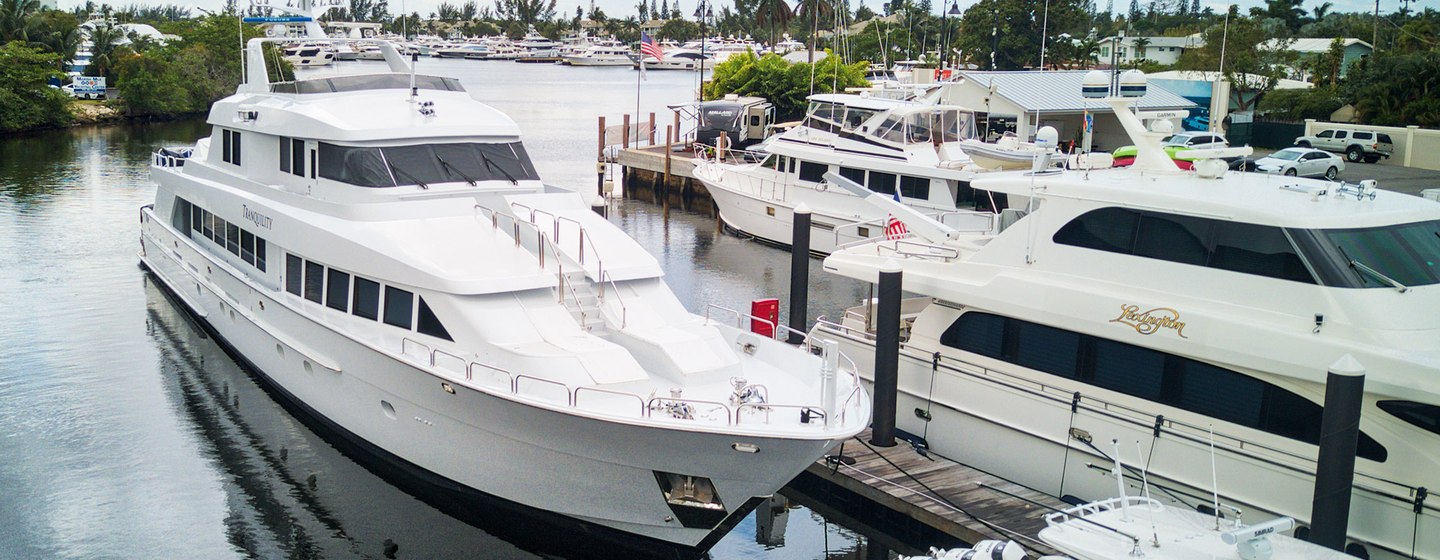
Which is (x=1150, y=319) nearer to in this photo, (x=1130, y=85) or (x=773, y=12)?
(x=1130, y=85)

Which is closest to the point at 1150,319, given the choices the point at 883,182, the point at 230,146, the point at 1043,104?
the point at 230,146

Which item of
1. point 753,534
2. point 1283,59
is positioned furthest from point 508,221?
point 1283,59

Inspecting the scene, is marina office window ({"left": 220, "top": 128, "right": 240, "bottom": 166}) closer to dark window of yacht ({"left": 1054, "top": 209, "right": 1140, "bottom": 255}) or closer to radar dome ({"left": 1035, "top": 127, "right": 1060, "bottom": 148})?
dark window of yacht ({"left": 1054, "top": 209, "right": 1140, "bottom": 255})

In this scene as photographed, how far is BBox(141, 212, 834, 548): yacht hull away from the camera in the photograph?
11.5 m

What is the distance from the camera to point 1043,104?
123 ft

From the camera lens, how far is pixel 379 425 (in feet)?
46.9

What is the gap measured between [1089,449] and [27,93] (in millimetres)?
59742

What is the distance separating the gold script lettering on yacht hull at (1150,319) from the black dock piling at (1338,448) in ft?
7.14

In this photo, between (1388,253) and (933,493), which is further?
(933,493)

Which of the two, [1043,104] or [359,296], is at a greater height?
[1043,104]

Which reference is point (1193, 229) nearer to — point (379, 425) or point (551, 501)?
point (551, 501)

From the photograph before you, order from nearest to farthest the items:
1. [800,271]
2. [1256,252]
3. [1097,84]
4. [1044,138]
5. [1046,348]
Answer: [1256,252] → [1046,348] → [1097,84] → [800,271] → [1044,138]

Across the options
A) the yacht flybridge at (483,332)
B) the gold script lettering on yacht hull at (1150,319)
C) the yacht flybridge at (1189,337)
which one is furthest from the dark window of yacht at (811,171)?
the gold script lettering on yacht hull at (1150,319)

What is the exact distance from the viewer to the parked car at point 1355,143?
39844 millimetres
